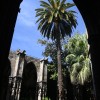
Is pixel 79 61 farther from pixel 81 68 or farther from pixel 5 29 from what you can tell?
pixel 5 29

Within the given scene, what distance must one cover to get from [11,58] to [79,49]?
8.56 metres

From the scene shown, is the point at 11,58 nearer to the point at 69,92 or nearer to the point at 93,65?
the point at 69,92

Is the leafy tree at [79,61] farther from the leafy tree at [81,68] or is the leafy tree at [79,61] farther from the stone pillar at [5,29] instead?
the stone pillar at [5,29]

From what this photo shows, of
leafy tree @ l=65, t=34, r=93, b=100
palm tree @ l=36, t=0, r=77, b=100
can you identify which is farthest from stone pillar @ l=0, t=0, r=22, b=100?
palm tree @ l=36, t=0, r=77, b=100

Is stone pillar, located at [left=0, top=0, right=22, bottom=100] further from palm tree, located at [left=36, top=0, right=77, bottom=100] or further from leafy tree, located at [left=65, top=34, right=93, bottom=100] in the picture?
palm tree, located at [left=36, top=0, right=77, bottom=100]

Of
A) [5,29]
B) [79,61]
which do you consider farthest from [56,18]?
[5,29]

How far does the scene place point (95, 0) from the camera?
621cm

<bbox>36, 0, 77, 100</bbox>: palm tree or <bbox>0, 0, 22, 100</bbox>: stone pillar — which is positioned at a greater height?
<bbox>36, 0, 77, 100</bbox>: palm tree

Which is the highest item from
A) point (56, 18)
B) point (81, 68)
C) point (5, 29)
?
point (56, 18)

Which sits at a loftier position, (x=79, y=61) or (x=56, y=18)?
(x=56, y=18)

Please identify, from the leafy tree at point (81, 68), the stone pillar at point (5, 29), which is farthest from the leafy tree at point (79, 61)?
the stone pillar at point (5, 29)

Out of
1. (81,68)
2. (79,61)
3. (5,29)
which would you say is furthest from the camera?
(79,61)

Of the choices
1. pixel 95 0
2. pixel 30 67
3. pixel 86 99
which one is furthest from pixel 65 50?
pixel 95 0

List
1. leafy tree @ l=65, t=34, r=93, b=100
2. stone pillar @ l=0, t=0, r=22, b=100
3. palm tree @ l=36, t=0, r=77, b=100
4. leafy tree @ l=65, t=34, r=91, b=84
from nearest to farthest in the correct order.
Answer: stone pillar @ l=0, t=0, r=22, b=100
leafy tree @ l=65, t=34, r=93, b=100
leafy tree @ l=65, t=34, r=91, b=84
palm tree @ l=36, t=0, r=77, b=100
